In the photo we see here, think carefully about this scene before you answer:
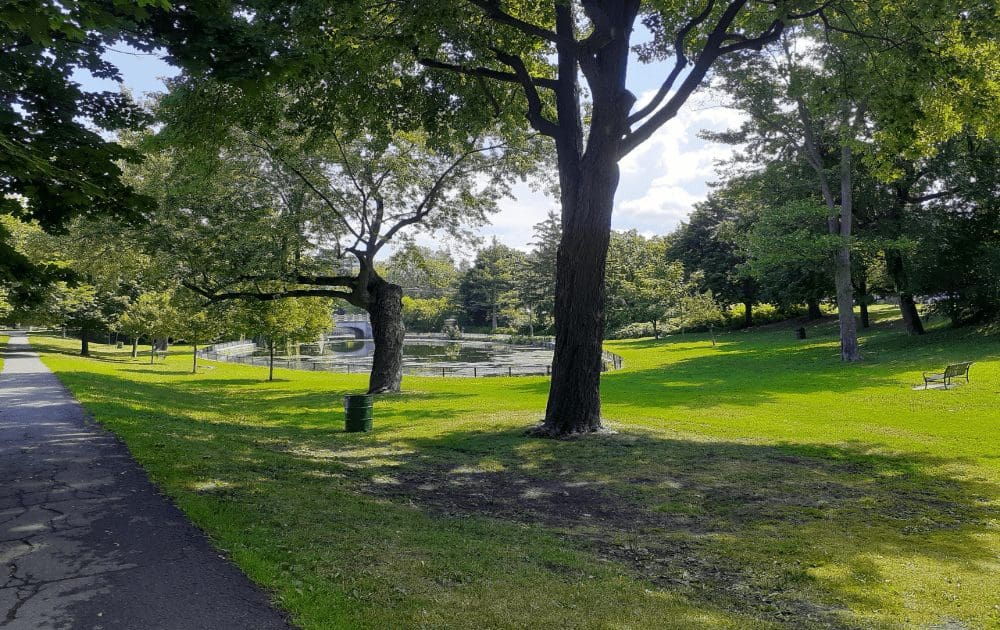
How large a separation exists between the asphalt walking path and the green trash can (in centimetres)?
532

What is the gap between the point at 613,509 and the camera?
8016 mm

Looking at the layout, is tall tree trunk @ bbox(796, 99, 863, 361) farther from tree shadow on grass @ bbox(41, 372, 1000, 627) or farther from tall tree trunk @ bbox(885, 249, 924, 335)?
tree shadow on grass @ bbox(41, 372, 1000, 627)

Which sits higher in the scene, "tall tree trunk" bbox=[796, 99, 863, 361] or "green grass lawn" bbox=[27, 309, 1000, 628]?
"tall tree trunk" bbox=[796, 99, 863, 361]

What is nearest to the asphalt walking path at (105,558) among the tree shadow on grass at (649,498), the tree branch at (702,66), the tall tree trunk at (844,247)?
the tree shadow on grass at (649,498)

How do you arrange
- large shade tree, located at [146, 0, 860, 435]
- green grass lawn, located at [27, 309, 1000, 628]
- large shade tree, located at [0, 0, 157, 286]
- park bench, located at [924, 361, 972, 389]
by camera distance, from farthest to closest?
park bench, located at [924, 361, 972, 389] → large shade tree, located at [146, 0, 860, 435] → large shade tree, located at [0, 0, 157, 286] → green grass lawn, located at [27, 309, 1000, 628]

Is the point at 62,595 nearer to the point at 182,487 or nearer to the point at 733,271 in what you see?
the point at 182,487

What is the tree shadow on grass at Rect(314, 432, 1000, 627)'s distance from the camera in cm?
564

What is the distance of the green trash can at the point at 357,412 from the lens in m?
13.9

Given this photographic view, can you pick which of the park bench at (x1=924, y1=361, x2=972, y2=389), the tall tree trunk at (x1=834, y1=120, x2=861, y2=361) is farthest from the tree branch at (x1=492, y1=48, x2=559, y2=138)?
the tall tree trunk at (x1=834, y1=120, x2=861, y2=361)

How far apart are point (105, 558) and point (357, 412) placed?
8771 millimetres

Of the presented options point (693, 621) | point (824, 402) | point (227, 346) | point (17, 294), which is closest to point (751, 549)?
point (693, 621)

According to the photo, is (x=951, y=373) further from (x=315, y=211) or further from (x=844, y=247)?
(x=315, y=211)

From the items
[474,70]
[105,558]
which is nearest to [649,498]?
[105,558]

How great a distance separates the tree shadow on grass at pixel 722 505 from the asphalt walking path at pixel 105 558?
107 inches
